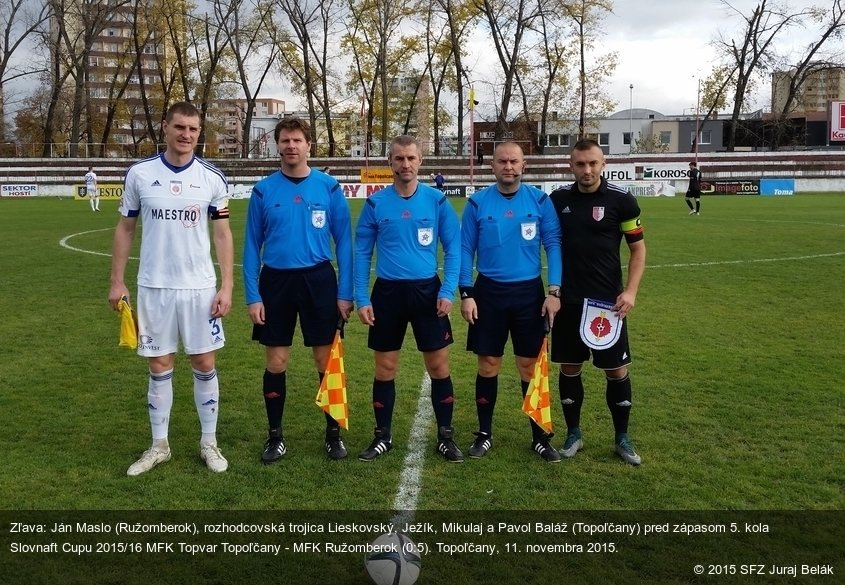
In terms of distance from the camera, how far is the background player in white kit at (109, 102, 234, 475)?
4.40 meters

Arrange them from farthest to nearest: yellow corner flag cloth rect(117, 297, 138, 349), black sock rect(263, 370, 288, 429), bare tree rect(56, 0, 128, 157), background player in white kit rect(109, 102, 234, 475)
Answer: bare tree rect(56, 0, 128, 157), black sock rect(263, 370, 288, 429), yellow corner flag cloth rect(117, 297, 138, 349), background player in white kit rect(109, 102, 234, 475)

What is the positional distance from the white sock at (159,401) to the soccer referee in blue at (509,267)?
6.36 feet

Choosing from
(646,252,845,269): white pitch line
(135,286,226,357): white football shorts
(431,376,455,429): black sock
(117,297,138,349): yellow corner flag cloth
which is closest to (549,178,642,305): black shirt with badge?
(431,376,455,429): black sock

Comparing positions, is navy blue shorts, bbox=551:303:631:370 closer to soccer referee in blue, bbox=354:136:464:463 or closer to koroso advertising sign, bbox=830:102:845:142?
soccer referee in blue, bbox=354:136:464:463

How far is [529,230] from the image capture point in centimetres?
465

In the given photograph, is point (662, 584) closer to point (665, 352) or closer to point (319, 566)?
point (319, 566)

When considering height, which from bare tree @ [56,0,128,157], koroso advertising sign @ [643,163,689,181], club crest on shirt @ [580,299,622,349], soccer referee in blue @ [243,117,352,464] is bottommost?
club crest on shirt @ [580,299,622,349]

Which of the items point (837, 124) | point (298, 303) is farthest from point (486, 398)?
point (837, 124)

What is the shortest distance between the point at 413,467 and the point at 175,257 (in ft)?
6.39

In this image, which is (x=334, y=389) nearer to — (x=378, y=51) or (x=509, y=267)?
(x=509, y=267)

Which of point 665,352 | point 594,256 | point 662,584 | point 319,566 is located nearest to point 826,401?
point 665,352

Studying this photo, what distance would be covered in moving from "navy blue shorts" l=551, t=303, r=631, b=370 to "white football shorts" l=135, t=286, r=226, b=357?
86.5 inches

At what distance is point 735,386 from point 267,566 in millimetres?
4364

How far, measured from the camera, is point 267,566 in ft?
11.5
